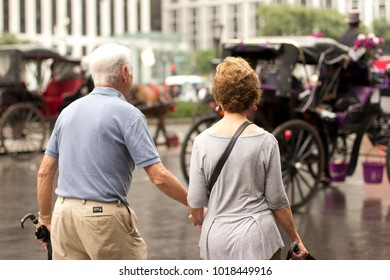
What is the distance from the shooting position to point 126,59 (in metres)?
A: 4.43

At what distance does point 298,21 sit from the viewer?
96.9 metres

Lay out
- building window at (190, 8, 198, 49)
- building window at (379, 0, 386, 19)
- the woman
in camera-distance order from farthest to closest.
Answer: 1. building window at (190, 8, 198, 49)
2. building window at (379, 0, 386, 19)
3. the woman

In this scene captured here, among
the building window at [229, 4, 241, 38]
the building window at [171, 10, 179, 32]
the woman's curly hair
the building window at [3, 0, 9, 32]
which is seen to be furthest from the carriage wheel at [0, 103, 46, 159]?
the building window at [171, 10, 179, 32]

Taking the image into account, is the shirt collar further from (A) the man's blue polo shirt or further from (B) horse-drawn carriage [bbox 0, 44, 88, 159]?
(B) horse-drawn carriage [bbox 0, 44, 88, 159]

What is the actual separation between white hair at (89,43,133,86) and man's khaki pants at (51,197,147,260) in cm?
58

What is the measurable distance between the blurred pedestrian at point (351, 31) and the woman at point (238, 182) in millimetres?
8958

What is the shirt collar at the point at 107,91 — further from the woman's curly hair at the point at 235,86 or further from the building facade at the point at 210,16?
the building facade at the point at 210,16

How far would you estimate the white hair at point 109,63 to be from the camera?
172 inches

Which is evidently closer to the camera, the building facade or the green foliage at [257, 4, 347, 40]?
the green foliage at [257, 4, 347, 40]

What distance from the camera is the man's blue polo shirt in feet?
14.2

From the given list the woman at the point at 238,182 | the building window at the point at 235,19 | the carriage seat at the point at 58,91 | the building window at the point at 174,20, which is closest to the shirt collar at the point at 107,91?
the woman at the point at 238,182

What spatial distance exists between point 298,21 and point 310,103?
86.9 meters

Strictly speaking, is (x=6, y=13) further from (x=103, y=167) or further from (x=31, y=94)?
(x=103, y=167)

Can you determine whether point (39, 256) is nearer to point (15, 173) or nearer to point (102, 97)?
point (102, 97)
